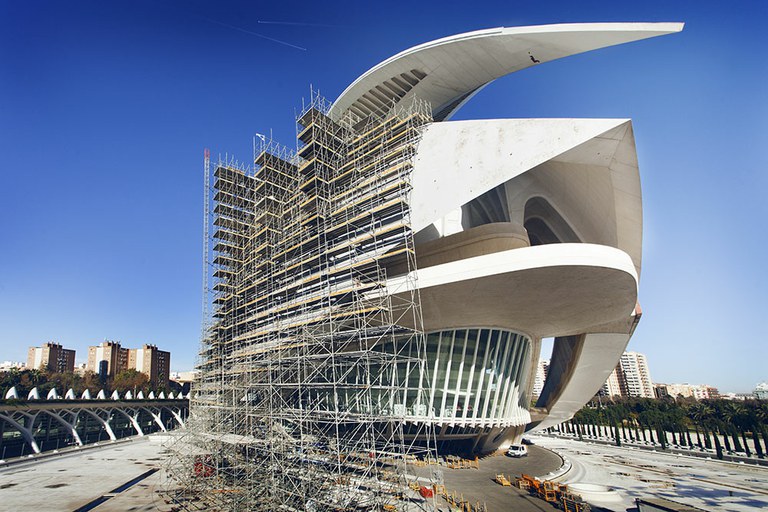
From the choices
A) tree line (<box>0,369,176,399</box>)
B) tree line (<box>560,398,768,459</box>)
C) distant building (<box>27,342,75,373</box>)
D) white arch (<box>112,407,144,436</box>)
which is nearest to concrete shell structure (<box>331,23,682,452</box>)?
tree line (<box>560,398,768,459</box>)

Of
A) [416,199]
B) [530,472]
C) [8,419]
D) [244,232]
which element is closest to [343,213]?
[416,199]

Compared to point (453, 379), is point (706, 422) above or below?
below

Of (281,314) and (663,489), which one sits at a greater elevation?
(281,314)

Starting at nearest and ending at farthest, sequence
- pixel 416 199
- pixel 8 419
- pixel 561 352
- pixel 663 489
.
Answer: pixel 416 199, pixel 663 489, pixel 8 419, pixel 561 352

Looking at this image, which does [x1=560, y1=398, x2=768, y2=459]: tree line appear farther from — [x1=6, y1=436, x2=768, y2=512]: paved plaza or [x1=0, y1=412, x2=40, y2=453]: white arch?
[x1=0, y1=412, x2=40, y2=453]: white arch

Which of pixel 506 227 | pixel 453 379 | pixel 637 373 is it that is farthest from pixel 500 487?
pixel 637 373

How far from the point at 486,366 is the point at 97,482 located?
75.3 ft

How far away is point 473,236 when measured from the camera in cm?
2195

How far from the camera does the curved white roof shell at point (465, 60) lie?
1922cm

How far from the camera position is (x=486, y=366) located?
25.4 meters

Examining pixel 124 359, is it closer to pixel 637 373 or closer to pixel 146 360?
pixel 146 360

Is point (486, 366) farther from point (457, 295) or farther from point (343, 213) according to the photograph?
point (343, 213)

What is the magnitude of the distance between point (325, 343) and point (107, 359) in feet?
349

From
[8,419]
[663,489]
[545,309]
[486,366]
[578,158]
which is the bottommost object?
[663,489]
